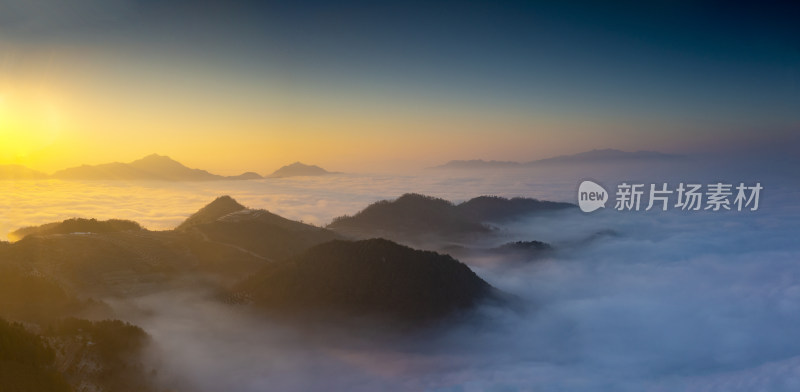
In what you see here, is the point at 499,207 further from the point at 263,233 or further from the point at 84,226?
the point at 84,226

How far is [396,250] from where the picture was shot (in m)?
52.9

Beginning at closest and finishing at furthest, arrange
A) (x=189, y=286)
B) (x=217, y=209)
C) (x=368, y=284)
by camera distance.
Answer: (x=189, y=286) → (x=368, y=284) → (x=217, y=209)

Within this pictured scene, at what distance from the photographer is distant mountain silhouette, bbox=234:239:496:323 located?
46656 millimetres

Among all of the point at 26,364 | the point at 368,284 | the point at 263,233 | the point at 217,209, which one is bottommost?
the point at 368,284

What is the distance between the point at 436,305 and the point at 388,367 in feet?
41.2

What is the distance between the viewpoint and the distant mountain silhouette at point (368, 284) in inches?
1837

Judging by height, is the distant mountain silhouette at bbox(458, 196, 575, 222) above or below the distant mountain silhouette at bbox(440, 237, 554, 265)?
above

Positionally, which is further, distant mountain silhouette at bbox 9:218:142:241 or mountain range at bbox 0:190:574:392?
distant mountain silhouette at bbox 9:218:142:241

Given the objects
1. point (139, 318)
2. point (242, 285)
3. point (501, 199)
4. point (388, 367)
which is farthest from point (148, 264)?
point (501, 199)

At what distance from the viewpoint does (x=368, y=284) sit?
48938 mm

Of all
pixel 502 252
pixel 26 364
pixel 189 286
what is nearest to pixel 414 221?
pixel 502 252

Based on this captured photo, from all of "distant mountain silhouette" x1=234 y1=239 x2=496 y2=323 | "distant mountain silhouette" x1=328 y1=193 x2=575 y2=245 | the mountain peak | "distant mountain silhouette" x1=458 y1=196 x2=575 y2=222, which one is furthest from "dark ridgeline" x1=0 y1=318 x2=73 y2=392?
"distant mountain silhouette" x1=458 y1=196 x2=575 y2=222

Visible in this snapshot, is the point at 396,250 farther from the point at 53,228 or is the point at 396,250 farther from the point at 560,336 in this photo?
the point at 53,228

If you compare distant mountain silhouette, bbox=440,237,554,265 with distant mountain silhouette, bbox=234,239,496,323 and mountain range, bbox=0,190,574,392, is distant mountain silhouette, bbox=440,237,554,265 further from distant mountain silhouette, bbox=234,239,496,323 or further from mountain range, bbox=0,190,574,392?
distant mountain silhouette, bbox=234,239,496,323
